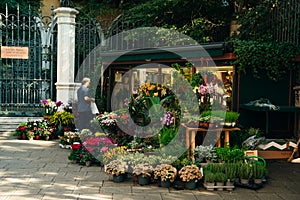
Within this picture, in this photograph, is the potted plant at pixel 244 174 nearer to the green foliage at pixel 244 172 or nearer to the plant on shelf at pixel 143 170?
the green foliage at pixel 244 172

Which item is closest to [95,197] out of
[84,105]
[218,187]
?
[218,187]

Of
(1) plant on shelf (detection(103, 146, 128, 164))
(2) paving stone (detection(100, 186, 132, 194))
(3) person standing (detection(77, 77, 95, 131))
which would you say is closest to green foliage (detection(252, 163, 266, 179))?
(2) paving stone (detection(100, 186, 132, 194))

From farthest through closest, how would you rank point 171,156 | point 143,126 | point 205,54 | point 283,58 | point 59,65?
1. point 59,65
2. point 205,54
3. point 283,58
4. point 143,126
5. point 171,156

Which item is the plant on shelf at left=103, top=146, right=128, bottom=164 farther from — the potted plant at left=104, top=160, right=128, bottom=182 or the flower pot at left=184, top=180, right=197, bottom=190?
the flower pot at left=184, top=180, right=197, bottom=190

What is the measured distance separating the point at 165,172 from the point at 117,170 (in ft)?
2.50

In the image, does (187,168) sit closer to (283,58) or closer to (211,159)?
(211,159)

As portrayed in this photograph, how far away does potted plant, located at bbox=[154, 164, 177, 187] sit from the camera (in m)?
5.88

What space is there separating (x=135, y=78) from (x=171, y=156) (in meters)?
6.22

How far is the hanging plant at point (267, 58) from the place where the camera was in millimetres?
9102

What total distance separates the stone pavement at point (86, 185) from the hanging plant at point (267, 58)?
2289 mm

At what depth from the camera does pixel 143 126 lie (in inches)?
Answer: 323

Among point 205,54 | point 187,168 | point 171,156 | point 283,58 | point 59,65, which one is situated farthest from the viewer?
point 59,65

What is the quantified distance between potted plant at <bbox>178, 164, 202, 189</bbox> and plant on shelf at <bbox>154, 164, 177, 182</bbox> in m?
0.11

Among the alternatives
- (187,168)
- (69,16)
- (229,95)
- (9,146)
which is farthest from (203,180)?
(69,16)
